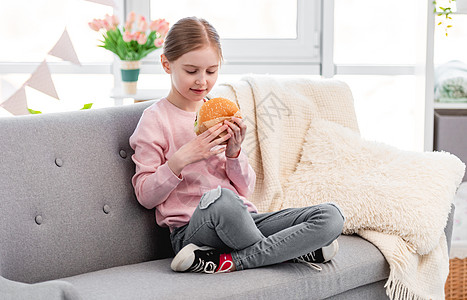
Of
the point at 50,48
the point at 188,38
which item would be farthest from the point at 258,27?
the point at 188,38

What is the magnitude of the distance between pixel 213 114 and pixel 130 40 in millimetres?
1255

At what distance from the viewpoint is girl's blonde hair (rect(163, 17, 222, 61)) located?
184cm

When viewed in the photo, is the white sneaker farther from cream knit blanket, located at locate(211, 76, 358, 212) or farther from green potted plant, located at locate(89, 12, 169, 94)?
green potted plant, located at locate(89, 12, 169, 94)

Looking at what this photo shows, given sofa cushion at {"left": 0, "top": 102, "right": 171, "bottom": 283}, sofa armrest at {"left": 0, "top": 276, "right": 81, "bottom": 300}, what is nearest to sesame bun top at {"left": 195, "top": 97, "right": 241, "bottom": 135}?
sofa cushion at {"left": 0, "top": 102, "right": 171, "bottom": 283}

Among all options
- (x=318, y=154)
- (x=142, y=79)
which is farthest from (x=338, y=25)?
(x=318, y=154)

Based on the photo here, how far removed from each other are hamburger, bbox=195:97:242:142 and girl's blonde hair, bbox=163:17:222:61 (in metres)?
0.17

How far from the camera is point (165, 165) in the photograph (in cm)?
180

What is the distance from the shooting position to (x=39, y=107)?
11.2 feet

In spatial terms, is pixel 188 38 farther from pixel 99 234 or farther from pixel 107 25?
pixel 107 25

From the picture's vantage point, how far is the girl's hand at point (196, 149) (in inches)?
69.9

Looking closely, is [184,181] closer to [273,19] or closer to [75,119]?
[75,119]

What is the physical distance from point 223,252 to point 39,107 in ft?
6.46

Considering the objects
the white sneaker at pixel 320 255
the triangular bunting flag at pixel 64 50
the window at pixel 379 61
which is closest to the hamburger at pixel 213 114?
the white sneaker at pixel 320 255

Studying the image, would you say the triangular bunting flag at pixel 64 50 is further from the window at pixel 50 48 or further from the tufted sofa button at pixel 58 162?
the tufted sofa button at pixel 58 162
